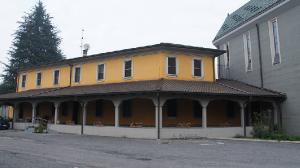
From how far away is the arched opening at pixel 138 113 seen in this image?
75.0 feet

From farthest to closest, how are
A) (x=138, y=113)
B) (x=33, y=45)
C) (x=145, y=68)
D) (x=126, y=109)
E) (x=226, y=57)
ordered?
(x=33, y=45), (x=226, y=57), (x=126, y=109), (x=138, y=113), (x=145, y=68)

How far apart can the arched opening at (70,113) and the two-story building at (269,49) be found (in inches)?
573

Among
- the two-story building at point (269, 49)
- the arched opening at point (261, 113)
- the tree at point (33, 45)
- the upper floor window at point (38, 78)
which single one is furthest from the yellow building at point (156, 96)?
the tree at point (33, 45)

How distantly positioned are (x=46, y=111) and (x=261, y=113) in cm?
2055

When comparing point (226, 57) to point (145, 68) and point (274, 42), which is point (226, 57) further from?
point (145, 68)

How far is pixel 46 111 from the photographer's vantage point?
101 feet

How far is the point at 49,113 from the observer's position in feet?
99.7

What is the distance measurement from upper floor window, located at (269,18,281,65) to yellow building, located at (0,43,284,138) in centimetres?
256

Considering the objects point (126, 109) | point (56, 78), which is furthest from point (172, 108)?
point (56, 78)

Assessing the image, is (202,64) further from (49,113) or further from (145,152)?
(49,113)

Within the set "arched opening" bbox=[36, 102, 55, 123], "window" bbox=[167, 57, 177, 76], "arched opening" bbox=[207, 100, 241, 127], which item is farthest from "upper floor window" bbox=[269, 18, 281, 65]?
"arched opening" bbox=[36, 102, 55, 123]

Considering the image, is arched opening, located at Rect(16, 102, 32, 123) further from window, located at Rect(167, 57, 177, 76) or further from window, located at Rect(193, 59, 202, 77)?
window, located at Rect(193, 59, 202, 77)

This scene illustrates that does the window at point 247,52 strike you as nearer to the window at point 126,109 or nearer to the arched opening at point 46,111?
the window at point 126,109

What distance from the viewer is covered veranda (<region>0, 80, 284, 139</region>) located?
65.7 feet
